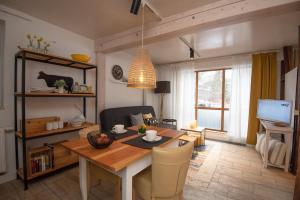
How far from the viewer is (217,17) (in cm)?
166

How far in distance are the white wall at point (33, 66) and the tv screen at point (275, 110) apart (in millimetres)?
3867

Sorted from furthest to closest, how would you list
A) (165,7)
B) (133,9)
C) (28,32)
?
(28,32) < (165,7) < (133,9)

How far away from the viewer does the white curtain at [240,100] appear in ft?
11.9

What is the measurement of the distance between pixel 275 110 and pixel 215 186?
6.55 feet

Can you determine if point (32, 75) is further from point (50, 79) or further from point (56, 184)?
point (56, 184)

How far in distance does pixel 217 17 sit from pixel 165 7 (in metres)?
0.65

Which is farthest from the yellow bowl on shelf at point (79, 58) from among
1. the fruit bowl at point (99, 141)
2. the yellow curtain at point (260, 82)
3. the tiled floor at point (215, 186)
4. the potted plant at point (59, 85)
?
the yellow curtain at point (260, 82)

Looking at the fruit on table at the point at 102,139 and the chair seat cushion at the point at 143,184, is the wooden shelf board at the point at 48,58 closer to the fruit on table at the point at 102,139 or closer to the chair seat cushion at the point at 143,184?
the fruit on table at the point at 102,139

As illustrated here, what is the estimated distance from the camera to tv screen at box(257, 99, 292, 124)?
253 centimetres

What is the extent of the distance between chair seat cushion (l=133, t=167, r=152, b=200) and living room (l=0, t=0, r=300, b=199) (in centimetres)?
1

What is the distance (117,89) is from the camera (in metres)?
3.68

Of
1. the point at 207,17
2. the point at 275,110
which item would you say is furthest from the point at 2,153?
the point at 275,110

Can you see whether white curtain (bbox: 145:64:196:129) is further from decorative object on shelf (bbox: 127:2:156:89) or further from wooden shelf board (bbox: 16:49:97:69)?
decorative object on shelf (bbox: 127:2:156:89)

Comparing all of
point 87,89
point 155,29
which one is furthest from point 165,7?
point 87,89
